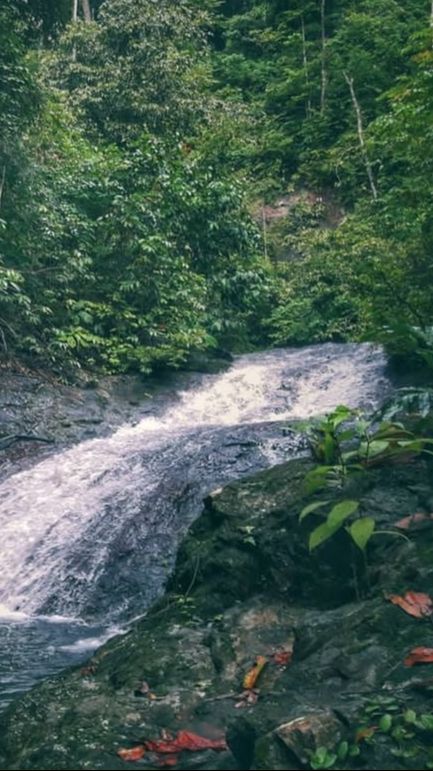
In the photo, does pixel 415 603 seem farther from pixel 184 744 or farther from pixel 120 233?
pixel 120 233

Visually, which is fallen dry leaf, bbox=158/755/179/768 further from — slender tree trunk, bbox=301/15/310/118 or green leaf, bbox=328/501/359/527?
slender tree trunk, bbox=301/15/310/118

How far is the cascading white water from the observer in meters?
7.89

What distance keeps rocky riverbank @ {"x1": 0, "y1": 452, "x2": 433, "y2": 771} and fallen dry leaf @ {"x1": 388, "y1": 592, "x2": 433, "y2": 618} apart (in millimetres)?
41

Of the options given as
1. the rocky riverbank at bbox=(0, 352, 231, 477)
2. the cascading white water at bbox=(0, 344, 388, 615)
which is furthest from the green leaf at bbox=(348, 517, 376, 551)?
the rocky riverbank at bbox=(0, 352, 231, 477)

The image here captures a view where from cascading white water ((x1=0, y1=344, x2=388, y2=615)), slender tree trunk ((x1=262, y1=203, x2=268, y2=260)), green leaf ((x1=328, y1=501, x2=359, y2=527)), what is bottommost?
cascading white water ((x1=0, y1=344, x2=388, y2=615))

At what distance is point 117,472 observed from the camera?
9.84m

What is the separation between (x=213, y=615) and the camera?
487cm

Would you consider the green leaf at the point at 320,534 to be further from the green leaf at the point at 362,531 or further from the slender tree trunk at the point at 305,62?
the slender tree trunk at the point at 305,62

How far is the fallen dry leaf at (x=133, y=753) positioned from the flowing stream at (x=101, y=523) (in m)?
1.84

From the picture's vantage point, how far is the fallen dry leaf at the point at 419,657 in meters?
3.62

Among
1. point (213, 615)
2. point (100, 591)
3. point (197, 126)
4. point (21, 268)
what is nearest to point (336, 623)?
point (213, 615)

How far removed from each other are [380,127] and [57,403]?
22.2 feet

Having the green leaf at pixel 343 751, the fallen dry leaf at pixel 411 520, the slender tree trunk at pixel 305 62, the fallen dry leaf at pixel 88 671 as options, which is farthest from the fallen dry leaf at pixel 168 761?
the slender tree trunk at pixel 305 62

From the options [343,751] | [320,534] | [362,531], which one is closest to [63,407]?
[320,534]
